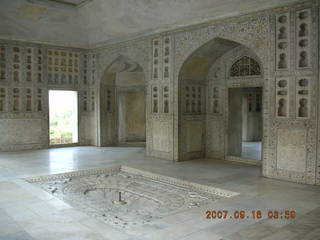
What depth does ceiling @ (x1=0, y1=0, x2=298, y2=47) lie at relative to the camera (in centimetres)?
833

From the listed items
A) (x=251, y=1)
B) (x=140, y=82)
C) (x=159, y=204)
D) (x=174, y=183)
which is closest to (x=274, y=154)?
(x=174, y=183)

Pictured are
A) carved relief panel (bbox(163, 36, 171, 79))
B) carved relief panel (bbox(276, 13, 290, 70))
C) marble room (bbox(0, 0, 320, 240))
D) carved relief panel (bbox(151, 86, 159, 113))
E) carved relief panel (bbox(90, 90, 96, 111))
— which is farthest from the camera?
carved relief panel (bbox(90, 90, 96, 111))

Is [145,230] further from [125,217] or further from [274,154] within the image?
[274,154]

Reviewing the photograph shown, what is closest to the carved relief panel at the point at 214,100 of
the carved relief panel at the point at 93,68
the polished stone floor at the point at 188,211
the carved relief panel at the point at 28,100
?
the polished stone floor at the point at 188,211

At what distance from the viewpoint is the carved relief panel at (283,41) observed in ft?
23.8

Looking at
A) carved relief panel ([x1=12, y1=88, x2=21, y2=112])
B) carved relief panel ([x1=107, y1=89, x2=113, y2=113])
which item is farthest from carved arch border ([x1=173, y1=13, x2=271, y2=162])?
carved relief panel ([x1=12, y1=88, x2=21, y2=112])

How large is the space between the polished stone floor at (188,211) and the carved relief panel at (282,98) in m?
1.51

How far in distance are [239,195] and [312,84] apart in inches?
111

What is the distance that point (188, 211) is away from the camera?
5246mm

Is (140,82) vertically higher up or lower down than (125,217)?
higher up

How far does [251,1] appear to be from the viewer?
7473 mm

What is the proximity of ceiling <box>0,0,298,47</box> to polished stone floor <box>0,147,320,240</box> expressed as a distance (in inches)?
155

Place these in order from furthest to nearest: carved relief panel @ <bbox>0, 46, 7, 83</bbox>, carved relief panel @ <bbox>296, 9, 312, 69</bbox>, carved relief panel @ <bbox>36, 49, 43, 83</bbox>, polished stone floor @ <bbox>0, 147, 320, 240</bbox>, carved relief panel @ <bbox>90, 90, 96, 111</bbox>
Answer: carved relief panel @ <bbox>90, 90, 96, 111</bbox> < carved relief panel @ <bbox>36, 49, 43, 83</bbox> < carved relief panel @ <bbox>0, 46, 7, 83</bbox> < carved relief panel @ <bbox>296, 9, 312, 69</bbox> < polished stone floor @ <bbox>0, 147, 320, 240</bbox>

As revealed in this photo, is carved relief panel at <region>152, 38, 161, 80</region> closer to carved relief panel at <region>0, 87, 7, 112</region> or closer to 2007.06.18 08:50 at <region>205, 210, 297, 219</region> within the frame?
carved relief panel at <region>0, 87, 7, 112</region>
